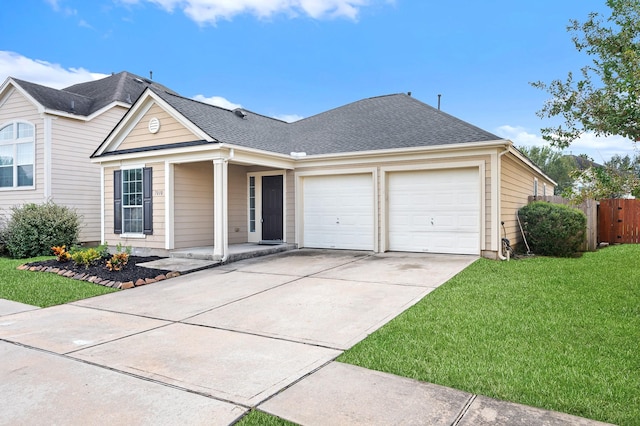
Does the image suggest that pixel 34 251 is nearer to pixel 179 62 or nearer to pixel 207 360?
pixel 207 360

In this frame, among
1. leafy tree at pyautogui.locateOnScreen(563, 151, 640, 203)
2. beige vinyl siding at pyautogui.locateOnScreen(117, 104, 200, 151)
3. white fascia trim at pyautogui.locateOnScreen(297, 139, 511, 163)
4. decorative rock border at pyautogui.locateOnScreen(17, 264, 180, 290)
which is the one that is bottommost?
decorative rock border at pyautogui.locateOnScreen(17, 264, 180, 290)

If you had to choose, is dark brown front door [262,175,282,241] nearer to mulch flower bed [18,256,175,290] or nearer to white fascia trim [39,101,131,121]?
mulch flower bed [18,256,175,290]

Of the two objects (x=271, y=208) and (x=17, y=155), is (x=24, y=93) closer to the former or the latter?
(x=17, y=155)

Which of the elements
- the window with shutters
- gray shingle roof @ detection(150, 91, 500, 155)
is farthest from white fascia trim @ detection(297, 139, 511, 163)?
the window with shutters

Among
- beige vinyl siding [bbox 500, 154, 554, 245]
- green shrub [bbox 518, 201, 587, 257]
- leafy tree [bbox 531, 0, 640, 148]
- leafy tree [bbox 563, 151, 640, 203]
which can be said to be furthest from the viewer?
green shrub [bbox 518, 201, 587, 257]

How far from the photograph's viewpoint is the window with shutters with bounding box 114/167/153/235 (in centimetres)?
1140

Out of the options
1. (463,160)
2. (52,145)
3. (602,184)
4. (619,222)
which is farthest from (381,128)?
(52,145)

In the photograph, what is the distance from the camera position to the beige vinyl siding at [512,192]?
10539 mm

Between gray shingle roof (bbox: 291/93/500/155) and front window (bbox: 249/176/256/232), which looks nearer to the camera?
gray shingle roof (bbox: 291/93/500/155)

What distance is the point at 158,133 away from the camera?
1141 cm

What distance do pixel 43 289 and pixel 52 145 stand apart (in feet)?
26.5

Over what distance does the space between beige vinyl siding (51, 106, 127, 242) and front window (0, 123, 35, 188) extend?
3.03ft

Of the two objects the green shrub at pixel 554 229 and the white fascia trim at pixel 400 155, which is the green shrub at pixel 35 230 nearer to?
the white fascia trim at pixel 400 155

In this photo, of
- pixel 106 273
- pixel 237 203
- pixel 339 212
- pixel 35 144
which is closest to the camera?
pixel 106 273
